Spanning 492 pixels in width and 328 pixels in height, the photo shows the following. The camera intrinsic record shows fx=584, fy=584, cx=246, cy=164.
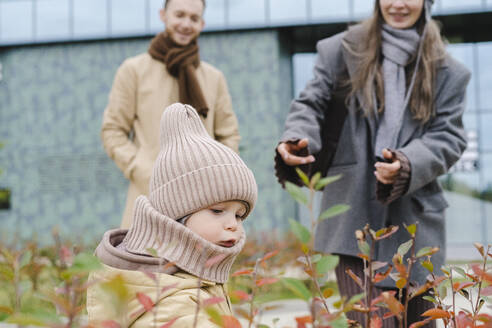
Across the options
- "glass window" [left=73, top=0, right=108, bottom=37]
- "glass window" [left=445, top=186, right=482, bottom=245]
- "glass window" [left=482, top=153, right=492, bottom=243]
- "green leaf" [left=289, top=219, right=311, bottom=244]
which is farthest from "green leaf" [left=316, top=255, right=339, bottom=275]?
"glass window" [left=482, top=153, right=492, bottom=243]

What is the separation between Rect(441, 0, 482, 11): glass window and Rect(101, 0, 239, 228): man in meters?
12.3

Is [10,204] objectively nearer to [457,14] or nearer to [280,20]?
[280,20]

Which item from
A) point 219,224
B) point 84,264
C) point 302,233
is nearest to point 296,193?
point 302,233

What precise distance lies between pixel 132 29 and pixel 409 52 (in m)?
13.3

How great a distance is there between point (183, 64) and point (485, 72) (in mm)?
14004

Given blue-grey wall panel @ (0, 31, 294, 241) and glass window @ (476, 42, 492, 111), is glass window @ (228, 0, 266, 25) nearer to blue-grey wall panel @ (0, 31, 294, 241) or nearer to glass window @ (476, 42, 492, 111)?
blue-grey wall panel @ (0, 31, 294, 241)

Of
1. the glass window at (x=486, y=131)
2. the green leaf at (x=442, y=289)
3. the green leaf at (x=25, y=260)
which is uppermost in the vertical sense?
the green leaf at (x=25, y=260)

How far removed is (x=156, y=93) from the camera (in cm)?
321

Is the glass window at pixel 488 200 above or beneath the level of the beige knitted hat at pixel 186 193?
beneath

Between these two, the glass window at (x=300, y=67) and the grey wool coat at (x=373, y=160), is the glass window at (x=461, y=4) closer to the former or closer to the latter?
the glass window at (x=300, y=67)

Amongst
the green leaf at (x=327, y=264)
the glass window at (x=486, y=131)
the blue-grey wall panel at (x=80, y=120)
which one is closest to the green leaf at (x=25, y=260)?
the green leaf at (x=327, y=264)

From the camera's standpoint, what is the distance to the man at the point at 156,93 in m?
3.16

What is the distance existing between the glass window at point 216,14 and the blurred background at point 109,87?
2cm

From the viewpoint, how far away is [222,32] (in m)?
14.6
